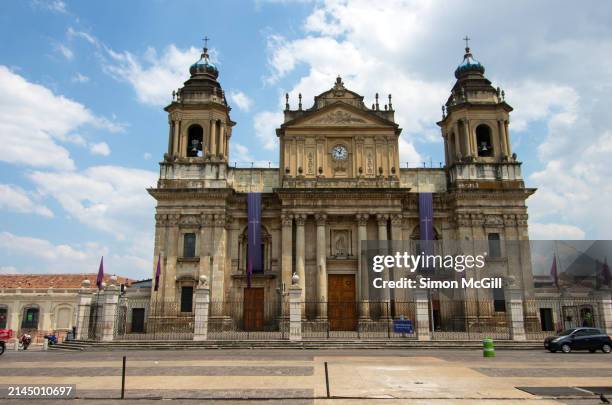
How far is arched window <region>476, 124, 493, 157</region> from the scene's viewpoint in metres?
38.6

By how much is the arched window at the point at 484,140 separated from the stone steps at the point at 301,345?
679 inches

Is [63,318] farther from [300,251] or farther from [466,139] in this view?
[466,139]

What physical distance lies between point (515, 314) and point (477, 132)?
1712cm

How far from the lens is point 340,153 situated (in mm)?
37250

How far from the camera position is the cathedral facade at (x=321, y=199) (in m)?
34.7

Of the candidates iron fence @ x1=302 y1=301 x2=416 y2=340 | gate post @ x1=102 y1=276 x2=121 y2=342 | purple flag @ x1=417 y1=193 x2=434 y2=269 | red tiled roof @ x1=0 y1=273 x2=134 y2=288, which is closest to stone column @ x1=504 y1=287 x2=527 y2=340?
iron fence @ x1=302 y1=301 x2=416 y2=340

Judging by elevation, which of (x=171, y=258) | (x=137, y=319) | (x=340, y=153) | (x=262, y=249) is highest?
(x=340, y=153)

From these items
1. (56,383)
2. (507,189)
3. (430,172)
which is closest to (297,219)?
(430,172)

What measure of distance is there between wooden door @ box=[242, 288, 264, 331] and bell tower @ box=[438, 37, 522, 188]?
1634 cm

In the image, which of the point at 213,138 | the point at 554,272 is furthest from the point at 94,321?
the point at 554,272

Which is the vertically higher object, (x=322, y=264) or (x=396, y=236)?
(x=396, y=236)

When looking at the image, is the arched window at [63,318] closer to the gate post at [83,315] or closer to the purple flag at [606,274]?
the gate post at [83,315]

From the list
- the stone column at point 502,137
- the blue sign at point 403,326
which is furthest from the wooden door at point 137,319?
the stone column at point 502,137

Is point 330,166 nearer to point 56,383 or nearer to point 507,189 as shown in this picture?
point 507,189
